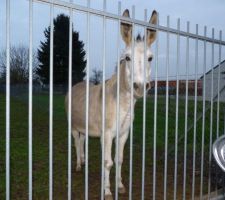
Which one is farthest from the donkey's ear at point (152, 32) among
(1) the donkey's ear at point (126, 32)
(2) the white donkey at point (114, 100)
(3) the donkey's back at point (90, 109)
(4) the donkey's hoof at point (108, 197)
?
(4) the donkey's hoof at point (108, 197)

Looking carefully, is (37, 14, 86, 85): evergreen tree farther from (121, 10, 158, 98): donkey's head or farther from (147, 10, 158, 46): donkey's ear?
(147, 10, 158, 46): donkey's ear

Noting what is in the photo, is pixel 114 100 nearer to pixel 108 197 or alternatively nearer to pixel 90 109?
pixel 90 109

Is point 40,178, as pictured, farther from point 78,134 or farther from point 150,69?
point 150,69

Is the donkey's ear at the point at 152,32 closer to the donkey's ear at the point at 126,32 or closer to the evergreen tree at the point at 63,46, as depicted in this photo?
the donkey's ear at the point at 126,32

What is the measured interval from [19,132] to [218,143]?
11.3 m

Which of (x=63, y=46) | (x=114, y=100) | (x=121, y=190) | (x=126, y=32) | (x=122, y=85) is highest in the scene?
(x=63, y=46)

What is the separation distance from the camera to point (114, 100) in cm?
567

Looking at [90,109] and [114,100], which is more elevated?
[114,100]

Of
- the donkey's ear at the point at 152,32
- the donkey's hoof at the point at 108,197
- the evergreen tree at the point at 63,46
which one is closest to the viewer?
the donkey's ear at the point at 152,32

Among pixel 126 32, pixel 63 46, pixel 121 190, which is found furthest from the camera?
pixel 63 46

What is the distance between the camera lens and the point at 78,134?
25.4 feet

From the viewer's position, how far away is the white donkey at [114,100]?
4.57 metres

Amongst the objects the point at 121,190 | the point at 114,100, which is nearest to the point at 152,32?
the point at 114,100

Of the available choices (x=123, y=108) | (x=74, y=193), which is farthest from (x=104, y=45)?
(x=74, y=193)
